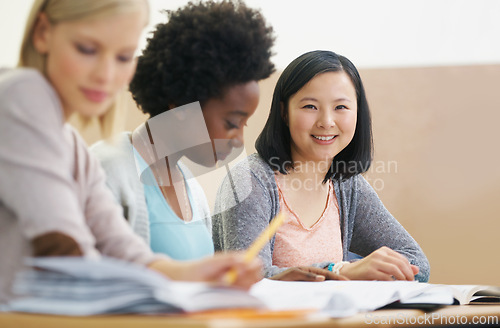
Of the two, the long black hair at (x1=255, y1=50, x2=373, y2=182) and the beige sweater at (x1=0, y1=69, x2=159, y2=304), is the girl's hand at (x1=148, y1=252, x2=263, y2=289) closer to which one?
the beige sweater at (x1=0, y1=69, x2=159, y2=304)

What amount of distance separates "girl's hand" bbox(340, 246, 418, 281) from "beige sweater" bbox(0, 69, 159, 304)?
0.78 m

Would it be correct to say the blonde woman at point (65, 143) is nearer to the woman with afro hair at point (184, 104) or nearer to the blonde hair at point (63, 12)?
the blonde hair at point (63, 12)

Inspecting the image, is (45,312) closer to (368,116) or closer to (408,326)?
(408,326)

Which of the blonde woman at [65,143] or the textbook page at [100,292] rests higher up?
the blonde woman at [65,143]

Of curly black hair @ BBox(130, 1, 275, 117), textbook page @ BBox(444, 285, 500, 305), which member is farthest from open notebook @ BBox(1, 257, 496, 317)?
textbook page @ BBox(444, 285, 500, 305)

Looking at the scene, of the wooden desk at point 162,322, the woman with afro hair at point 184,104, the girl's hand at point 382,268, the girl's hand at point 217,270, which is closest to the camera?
the wooden desk at point 162,322

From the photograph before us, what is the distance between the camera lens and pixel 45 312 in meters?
0.58

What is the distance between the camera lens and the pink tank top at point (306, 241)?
1525 mm

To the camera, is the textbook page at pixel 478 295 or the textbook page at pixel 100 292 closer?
the textbook page at pixel 100 292

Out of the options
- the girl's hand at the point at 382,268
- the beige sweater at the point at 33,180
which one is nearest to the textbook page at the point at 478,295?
the girl's hand at the point at 382,268

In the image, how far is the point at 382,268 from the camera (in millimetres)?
1288

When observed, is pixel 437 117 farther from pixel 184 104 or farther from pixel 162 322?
pixel 162 322

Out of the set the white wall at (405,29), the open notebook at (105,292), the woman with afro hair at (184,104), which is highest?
the white wall at (405,29)

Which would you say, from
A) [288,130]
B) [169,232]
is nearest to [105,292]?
[169,232]
